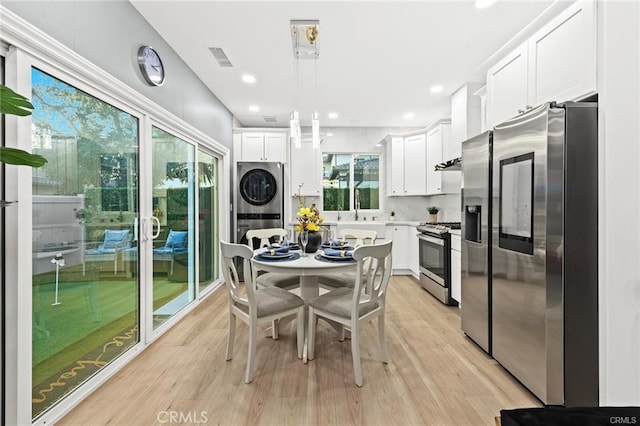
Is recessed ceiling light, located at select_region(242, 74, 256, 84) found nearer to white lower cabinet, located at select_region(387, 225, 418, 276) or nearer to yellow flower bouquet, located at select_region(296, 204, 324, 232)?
yellow flower bouquet, located at select_region(296, 204, 324, 232)

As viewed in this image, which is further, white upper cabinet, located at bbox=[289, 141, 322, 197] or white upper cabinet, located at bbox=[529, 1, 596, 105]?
white upper cabinet, located at bbox=[289, 141, 322, 197]

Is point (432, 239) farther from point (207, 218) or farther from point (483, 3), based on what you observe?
point (207, 218)

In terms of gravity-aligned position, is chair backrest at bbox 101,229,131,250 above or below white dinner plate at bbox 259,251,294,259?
above

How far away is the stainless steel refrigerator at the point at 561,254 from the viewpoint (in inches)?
63.9

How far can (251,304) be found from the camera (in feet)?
6.53

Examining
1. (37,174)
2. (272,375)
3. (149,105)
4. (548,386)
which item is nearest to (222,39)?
(149,105)

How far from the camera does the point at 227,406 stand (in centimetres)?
177

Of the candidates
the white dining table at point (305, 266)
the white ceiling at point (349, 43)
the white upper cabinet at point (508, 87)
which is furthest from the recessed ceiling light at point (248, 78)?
the white upper cabinet at point (508, 87)

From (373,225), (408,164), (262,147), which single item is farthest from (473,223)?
(262,147)

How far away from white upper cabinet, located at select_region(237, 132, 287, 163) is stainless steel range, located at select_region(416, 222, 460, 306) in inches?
103

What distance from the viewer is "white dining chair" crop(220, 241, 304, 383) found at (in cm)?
198

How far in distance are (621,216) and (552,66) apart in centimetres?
137

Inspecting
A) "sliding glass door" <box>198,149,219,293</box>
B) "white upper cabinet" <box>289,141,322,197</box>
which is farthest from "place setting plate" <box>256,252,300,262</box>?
"white upper cabinet" <box>289,141,322,197</box>

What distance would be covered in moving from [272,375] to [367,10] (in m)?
2.86
